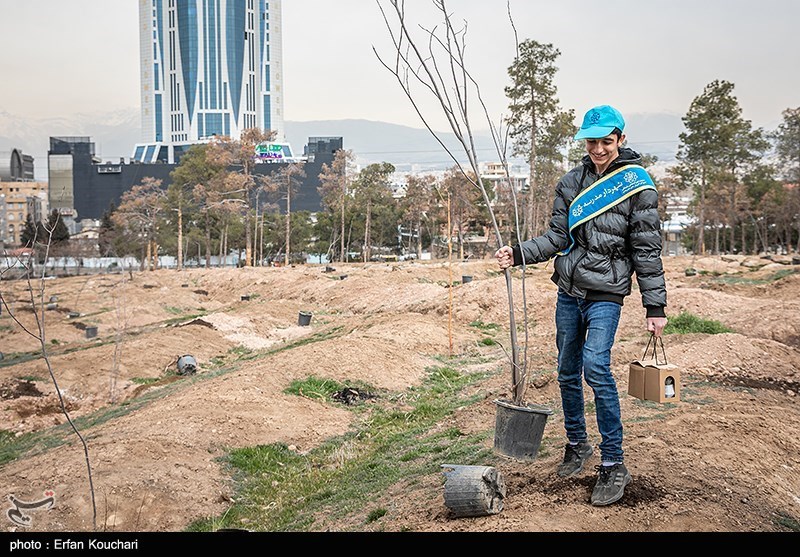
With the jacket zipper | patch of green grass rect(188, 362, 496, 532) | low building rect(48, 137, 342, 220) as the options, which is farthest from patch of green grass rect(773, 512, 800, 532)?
low building rect(48, 137, 342, 220)

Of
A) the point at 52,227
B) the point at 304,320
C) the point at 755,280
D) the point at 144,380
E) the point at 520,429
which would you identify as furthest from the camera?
the point at 755,280

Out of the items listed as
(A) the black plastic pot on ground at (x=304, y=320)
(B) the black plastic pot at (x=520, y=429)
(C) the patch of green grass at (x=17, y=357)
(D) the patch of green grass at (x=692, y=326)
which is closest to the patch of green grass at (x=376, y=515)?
(B) the black plastic pot at (x=520, y=429)

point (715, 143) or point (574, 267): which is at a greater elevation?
point (715, 143)

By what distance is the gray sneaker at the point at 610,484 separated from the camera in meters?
3.18

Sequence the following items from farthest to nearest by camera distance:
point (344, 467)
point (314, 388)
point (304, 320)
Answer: point (304, 320), point (314, 388), point (344, 467)

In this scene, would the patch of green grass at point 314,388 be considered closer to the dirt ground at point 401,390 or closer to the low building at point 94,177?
the dirt ground at point 401,390

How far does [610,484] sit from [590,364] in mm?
507

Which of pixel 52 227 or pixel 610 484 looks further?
pixel 52 227

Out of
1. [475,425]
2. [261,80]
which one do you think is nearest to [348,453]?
[475,425]

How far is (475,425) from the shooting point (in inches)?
233

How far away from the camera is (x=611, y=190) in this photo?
341 centimetres

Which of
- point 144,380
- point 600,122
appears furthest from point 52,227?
point 144,380

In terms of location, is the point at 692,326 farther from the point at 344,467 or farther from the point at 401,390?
the point at 344,467

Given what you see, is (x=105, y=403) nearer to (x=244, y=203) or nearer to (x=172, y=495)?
(x=172, y=495)
